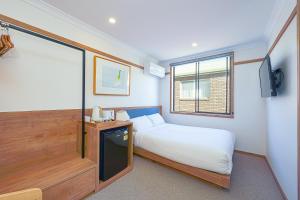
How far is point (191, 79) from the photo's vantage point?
13.4ft

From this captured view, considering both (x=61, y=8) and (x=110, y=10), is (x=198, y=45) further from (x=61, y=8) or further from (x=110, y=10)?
(x=61, y=8)

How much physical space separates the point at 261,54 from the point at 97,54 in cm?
348

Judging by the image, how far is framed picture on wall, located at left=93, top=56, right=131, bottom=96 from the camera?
257cm

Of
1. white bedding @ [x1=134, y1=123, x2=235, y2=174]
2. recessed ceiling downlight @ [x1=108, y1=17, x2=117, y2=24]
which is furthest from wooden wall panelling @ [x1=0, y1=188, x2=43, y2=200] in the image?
recessed ceiling downlight @ [x1=108, y1=17, x2=117, y2=24]

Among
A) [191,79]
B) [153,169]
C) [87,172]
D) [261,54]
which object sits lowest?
[153,169]

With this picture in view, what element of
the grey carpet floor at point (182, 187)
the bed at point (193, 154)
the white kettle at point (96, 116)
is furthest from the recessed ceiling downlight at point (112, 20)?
the grey carpet floor at point (182, 187)

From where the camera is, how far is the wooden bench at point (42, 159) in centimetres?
144

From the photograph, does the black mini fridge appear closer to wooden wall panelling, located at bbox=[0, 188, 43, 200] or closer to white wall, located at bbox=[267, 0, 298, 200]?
wooden wall panelling, located at bbox=[0, 188, 43, 200]

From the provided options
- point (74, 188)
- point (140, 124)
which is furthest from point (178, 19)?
point (74, 188)

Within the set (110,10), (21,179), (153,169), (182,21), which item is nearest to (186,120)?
(153,169)

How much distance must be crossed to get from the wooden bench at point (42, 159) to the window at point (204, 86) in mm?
3088

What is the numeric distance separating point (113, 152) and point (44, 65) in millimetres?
1598

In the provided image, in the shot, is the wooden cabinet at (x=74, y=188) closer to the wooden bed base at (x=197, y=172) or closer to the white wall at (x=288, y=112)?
the wooden bed base at (x=197, y=172)

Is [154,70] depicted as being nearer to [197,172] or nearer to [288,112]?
[197,172]
